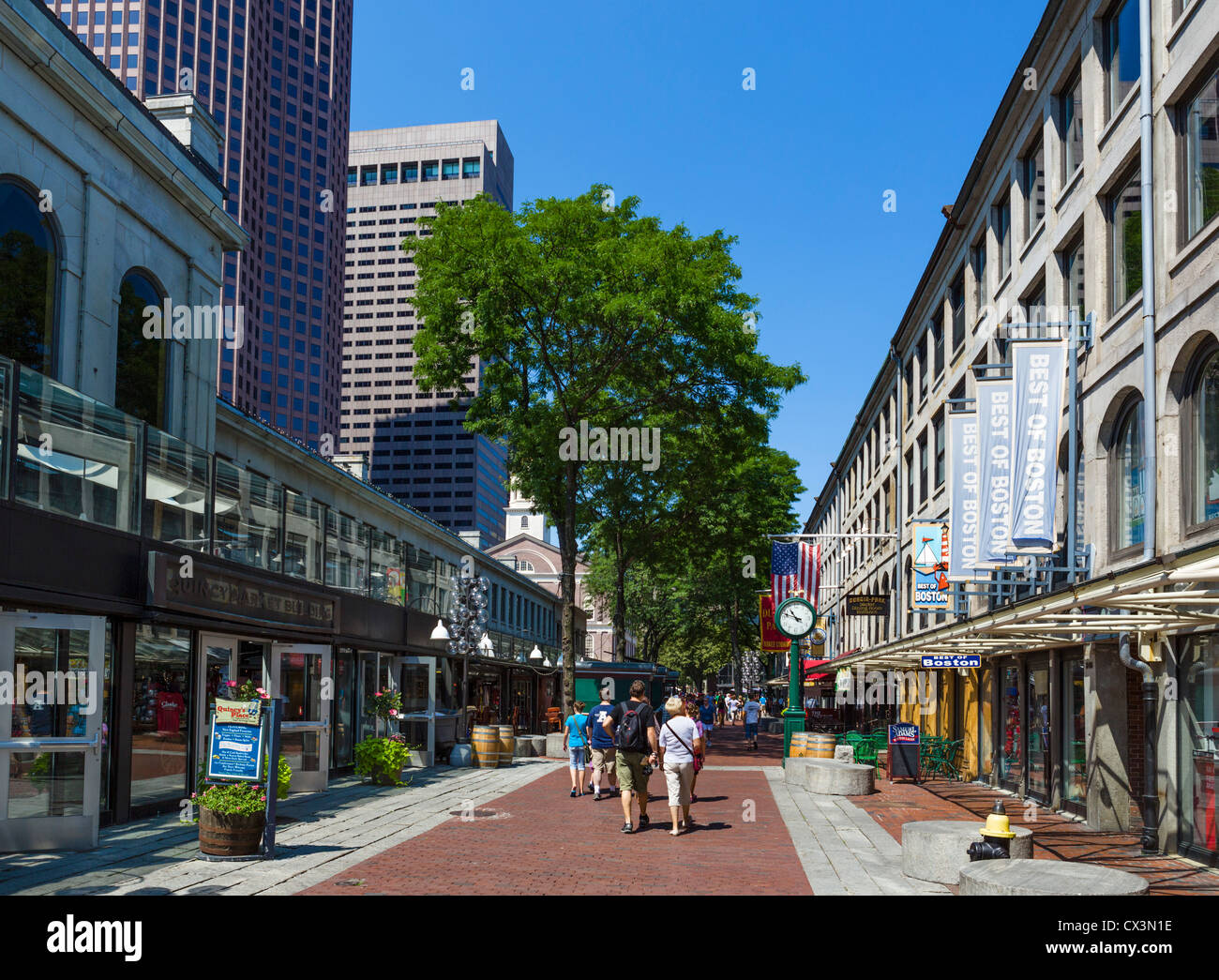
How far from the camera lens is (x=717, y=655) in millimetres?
95188

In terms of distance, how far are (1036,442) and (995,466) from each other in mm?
1248

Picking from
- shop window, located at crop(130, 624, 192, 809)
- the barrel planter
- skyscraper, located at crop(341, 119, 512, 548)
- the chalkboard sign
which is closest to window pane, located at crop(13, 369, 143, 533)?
shop window, located at crop(130, 624, 192, 809)

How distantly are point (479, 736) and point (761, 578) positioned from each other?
3525cm

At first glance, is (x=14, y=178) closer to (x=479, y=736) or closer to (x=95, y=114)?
(x=95, y=114)

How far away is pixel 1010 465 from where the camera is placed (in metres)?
17.7

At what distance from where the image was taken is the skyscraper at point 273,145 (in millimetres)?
135125

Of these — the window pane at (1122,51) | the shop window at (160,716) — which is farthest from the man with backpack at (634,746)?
the window pane at (1122,51)

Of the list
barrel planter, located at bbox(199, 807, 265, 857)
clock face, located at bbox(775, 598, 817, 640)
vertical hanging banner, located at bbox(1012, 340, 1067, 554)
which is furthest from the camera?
clock face, located at bbox(775, 598, 817, 640)

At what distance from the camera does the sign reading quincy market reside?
17.0 meters

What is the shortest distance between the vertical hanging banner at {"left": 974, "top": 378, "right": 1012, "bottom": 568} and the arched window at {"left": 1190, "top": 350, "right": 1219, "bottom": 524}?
380 cm

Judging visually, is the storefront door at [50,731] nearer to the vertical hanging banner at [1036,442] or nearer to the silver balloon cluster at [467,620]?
the vertical hanging banner at [1036,442]

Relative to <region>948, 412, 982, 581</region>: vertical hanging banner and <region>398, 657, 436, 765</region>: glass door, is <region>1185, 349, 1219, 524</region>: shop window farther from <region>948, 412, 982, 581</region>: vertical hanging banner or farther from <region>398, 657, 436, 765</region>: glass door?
<region>398, 657, 436, 765</region>: glass door
